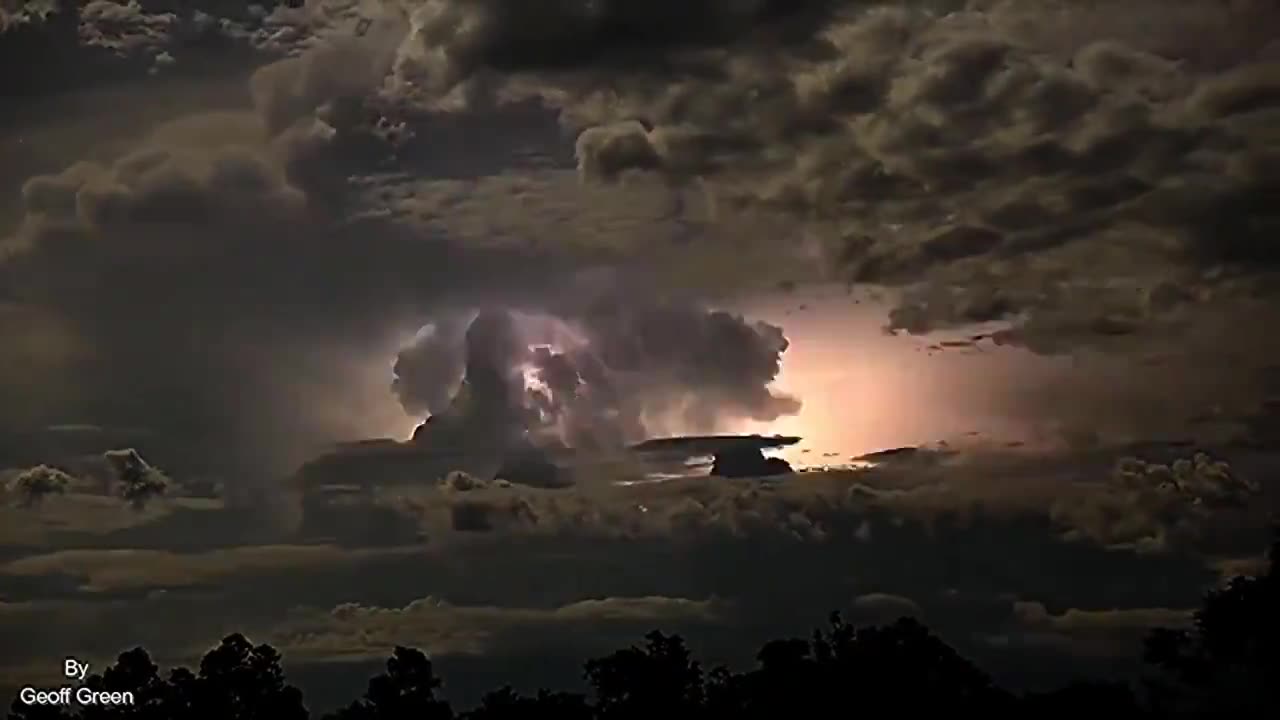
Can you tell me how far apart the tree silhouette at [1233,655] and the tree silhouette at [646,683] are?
613 inches

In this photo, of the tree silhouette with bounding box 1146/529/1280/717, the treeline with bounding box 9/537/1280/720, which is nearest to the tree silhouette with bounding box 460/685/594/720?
the treeline with bounding box 9/537/1280/720

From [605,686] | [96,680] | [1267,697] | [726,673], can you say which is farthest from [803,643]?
[96,680]

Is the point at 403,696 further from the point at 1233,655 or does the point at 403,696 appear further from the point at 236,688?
the point at 1233,655

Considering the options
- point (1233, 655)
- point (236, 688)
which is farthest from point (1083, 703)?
point (236, 688)

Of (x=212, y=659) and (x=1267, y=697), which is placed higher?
(x=212, y=659)

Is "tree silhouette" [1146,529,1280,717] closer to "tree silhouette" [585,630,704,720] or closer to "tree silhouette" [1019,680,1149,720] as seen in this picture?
"tree silhouette" [1019,680,1149,720]

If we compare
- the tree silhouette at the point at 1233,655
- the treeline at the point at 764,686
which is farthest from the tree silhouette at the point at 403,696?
the tree silhouette at the point at 1233,655

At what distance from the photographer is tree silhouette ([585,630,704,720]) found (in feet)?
180

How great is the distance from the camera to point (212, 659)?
54812 millimetres

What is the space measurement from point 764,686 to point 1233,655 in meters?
14.8

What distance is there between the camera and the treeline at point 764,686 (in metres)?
48.8

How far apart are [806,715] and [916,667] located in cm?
410

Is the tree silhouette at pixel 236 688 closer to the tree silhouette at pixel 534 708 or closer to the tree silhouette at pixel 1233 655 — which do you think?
the tree silhouette at pixel 534 708

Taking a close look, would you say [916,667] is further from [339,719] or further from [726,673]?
[339,719]
